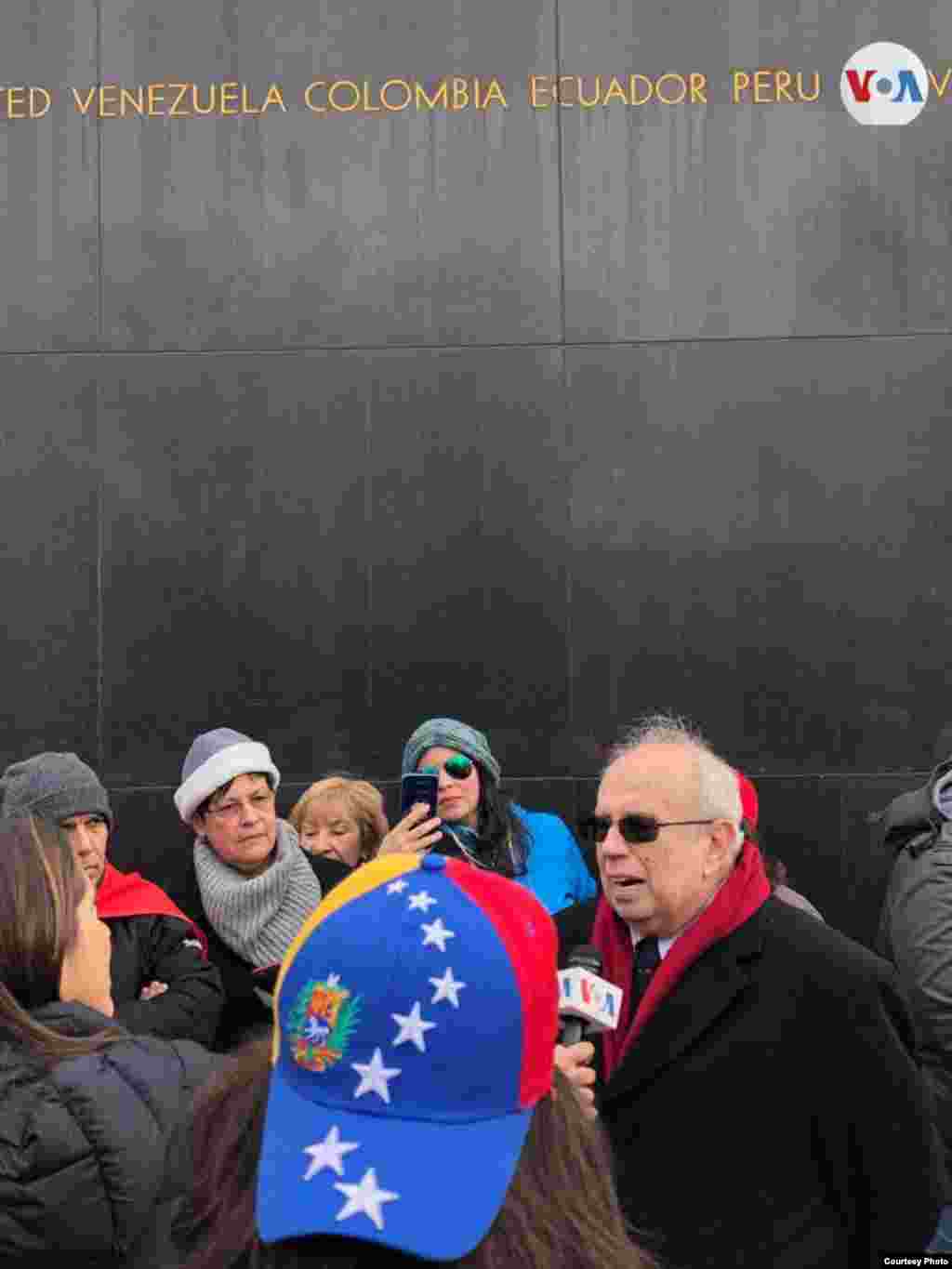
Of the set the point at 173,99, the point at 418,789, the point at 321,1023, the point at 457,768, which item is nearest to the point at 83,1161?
the point at 321,1023

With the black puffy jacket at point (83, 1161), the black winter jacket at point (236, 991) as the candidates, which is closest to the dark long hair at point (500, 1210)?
the black puffy jacket at point (83, 1161)

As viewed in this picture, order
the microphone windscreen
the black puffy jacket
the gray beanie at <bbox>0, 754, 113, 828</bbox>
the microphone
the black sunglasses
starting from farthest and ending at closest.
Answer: the gray beanie at <bbox>0, 754, 113, 828</bbox> → the black sunglasses → the microphone windscreen → the microphone → the black puffy jacket

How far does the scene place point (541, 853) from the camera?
16.3 feet

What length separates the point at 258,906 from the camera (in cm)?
427

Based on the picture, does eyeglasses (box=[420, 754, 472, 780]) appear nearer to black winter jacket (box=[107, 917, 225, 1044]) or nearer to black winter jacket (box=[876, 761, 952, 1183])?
black winter jacket (box=[107, 917, 225, 1044])

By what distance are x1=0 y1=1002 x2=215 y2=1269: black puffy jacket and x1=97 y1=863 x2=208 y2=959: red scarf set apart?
6.06 feet

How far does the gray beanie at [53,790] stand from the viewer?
4.04 meters

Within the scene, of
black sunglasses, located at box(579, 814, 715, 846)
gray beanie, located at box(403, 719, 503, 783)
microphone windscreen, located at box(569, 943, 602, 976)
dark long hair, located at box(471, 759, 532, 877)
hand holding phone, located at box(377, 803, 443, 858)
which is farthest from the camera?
gray beanie, located at box(403, 719, 503, 783)

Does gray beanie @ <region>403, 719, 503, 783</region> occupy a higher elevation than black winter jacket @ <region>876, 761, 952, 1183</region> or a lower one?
higher

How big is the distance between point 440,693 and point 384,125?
7.68 ft

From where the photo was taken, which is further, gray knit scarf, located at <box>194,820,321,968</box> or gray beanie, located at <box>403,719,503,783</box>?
gray beanie, located at <box>403,719,503,783</box>

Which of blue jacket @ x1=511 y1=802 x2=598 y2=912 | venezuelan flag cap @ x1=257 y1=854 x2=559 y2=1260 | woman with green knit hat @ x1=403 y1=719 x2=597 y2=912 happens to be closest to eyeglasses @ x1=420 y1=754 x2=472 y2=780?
woman with green knit hat @ x1=403 y1=719 x2=597 y2=912

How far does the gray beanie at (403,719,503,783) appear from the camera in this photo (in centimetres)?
493

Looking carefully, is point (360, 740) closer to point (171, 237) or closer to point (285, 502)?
point (285, 502)
